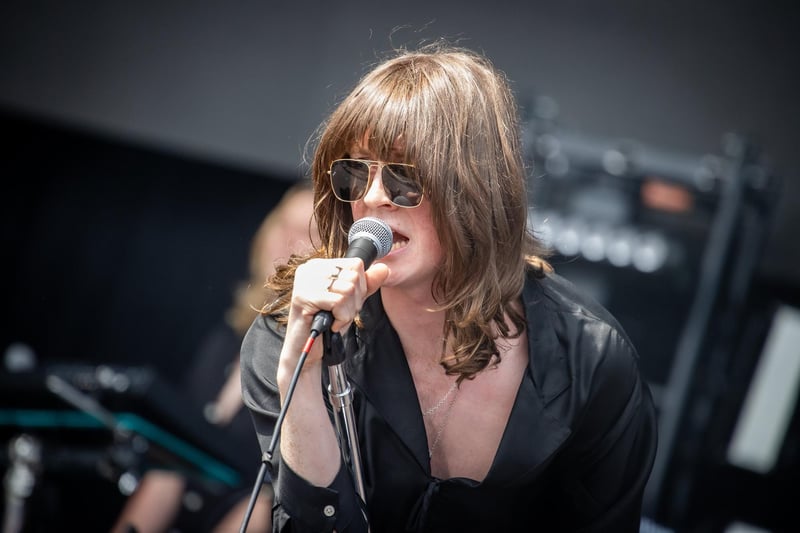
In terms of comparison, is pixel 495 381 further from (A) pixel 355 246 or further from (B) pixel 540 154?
(B) pixel 540 154

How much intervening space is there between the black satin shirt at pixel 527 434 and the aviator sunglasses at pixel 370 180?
31cm

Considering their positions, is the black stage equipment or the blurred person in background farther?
the black stage equipment

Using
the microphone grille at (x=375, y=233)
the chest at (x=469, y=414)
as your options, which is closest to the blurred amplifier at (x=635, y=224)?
the chest at (x=469, y=414)

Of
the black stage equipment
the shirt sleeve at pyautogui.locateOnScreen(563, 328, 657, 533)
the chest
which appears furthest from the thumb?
the black stage equipment

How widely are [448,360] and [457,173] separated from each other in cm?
39

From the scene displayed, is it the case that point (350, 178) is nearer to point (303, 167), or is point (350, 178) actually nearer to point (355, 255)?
point (355, 255)

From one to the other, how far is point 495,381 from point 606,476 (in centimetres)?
30

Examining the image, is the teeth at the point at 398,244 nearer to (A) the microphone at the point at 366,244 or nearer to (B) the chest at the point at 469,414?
(A) the microphone at the point at 366,244

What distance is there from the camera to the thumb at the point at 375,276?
62.3 inches

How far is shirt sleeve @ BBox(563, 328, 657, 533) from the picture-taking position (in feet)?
6.26

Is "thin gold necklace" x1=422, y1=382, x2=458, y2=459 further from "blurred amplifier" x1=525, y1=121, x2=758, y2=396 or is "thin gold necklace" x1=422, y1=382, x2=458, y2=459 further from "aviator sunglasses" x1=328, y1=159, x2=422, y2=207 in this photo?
"blurred amplifier" x1=525, y1=121, x2=758, y2=396

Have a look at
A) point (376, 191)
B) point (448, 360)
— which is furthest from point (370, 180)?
point (448, 360)

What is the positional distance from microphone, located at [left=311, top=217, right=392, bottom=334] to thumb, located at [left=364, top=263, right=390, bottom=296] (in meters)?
0.02

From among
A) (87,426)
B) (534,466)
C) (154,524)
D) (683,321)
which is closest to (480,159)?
(534,466)
